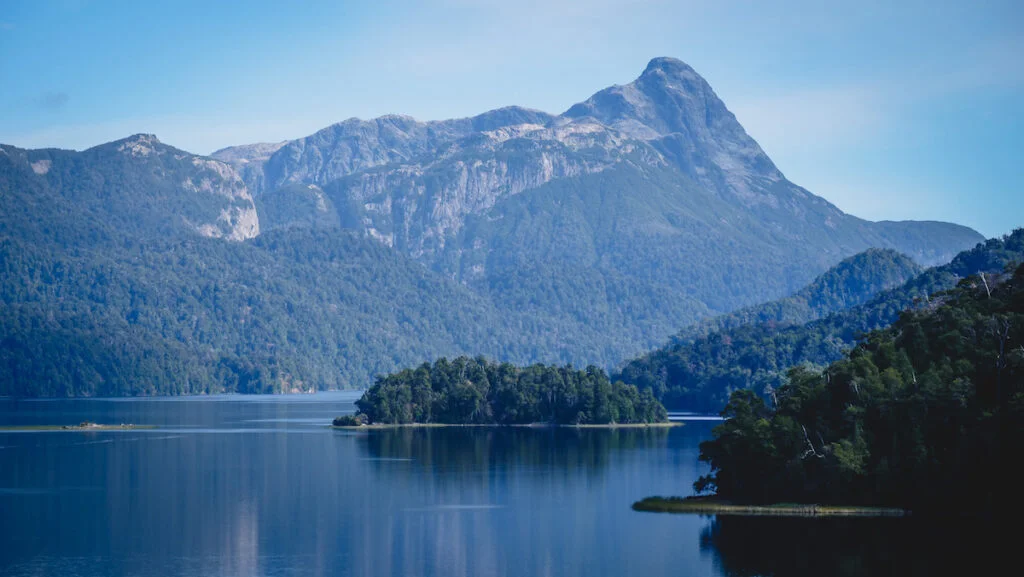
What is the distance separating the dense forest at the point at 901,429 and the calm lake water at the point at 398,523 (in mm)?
5014

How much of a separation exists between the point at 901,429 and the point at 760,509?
12236mm

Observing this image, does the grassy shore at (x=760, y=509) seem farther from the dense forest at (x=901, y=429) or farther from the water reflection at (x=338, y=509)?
the water reflection at (x=338, y=509)

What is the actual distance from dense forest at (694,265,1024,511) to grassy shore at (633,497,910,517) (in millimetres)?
1515

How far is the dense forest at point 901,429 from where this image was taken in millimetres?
102000

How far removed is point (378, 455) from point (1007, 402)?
7891 centimetres

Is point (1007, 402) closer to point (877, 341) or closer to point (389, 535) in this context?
point (877, 341)

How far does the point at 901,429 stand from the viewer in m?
106

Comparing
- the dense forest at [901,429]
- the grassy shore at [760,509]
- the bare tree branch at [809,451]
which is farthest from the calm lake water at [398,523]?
the bare tree branch at [809,451]

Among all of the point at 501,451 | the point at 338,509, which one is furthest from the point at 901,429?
the point at 501,451

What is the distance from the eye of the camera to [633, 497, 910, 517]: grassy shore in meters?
105

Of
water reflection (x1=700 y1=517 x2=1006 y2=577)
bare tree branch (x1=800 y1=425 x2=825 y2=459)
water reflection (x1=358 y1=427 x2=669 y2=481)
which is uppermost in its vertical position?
bare tree branch (x1=800 y1=425 x2=825 y2=459)

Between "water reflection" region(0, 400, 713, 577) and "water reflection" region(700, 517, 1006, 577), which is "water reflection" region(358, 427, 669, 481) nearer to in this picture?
"water reflection" region(0, 400, 713, 577)

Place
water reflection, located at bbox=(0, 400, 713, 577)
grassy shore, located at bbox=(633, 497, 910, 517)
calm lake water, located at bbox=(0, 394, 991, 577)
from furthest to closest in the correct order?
grassy shore, located at bbox=(633, 497, 910, 517) → water reflection, located at bbox=(0, 400, 713, 577) → calm lake water, located at bbox=(0, 394, 991, 577)

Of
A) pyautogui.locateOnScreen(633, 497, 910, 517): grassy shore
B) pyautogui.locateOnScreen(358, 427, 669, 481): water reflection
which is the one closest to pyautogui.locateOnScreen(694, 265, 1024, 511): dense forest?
pyautogui.locateOnScreen(633, 497, 910, 517): grassy shore
